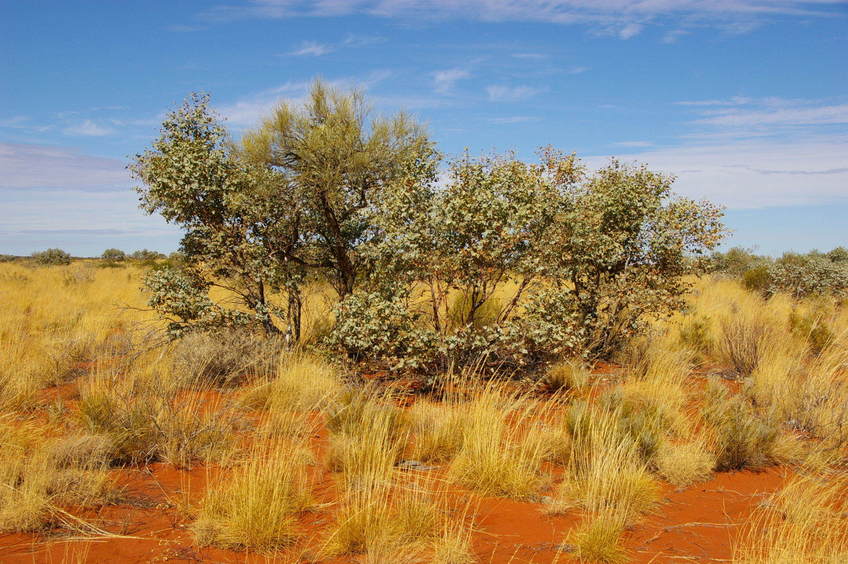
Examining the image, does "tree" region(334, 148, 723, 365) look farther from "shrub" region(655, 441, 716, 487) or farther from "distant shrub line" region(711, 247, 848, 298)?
"distant shrub line" region(711, 247, 848, 298)

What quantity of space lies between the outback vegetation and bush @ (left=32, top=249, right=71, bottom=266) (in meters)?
30.7

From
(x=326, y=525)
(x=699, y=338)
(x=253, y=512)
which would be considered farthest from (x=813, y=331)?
(x=253, y=512)

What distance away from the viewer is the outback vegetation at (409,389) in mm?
4094

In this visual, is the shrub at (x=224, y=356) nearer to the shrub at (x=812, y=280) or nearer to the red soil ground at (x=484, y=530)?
the red soil ground at (x=484, y=530)

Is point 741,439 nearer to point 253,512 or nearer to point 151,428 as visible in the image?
point 253,512

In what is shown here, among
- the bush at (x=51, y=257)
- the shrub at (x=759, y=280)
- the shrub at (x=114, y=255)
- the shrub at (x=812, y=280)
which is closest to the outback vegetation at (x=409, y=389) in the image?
the shrub at (x=812, y=280)

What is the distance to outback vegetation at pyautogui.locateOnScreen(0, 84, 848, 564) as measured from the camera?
13.4 ft

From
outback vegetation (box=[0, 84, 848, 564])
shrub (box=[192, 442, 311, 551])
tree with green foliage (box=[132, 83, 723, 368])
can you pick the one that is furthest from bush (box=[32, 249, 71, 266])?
shrub (box=[192, 442, 311, 551])

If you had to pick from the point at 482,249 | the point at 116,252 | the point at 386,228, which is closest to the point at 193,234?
the point at 386,228

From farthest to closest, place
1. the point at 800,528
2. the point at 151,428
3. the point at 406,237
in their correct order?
the point at 406,237, the point at 151,428, the point at 800,528

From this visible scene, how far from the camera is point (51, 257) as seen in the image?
1510 inches

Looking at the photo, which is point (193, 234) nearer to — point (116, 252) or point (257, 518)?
point (257, 518)

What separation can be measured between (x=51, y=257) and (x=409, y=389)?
39617 millimetres

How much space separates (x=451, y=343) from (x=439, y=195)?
77.3 inches
